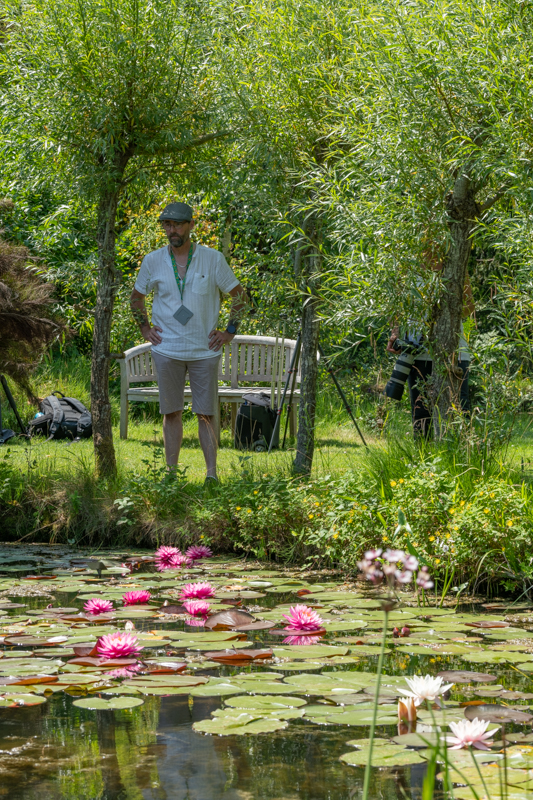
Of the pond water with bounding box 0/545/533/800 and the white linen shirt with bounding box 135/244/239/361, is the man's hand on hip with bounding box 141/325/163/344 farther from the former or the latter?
the pond water with bounding box 0/545/533/800

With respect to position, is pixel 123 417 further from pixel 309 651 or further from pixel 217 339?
pixel 309 651

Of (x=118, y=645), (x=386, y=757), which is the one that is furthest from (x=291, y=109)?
(x=386, y=757)

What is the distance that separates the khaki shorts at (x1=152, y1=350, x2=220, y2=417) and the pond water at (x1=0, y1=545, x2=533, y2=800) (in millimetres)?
1901

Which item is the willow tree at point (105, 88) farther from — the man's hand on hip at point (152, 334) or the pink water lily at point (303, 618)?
the pink water lily at point (303, 618)

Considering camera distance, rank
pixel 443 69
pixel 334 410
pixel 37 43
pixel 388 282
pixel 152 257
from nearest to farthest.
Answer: pixel 443 69, pixel 388 282, pixel 37 43, pixel 152 257, pixel 334 410

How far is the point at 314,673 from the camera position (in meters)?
2.81

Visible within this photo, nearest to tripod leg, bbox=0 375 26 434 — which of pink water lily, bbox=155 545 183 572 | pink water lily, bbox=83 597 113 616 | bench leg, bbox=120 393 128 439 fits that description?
→ bench leg, bbox=120 393 128 439

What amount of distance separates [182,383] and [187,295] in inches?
21.3

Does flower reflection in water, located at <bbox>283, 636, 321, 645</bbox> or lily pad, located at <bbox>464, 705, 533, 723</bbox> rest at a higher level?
lily pad, located at <bbox>464, 705, 533, 723</bbox>

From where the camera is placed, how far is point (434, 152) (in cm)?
448

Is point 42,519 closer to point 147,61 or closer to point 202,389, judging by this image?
point 202,389

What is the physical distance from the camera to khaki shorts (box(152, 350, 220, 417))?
19.0 ft

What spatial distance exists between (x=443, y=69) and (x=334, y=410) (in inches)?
266

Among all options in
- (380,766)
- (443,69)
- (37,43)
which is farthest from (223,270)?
(380,766)
